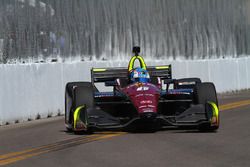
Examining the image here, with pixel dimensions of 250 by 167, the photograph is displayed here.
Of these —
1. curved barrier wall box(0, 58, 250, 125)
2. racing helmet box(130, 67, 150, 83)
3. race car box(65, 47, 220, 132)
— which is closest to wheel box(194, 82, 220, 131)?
race car box(65, 47, 220, 132)

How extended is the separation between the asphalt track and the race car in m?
0.21

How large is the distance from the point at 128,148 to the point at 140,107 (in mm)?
Answer: 2218

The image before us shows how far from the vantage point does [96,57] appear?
896 inches

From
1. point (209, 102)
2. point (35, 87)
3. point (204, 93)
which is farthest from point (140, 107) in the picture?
point (35, 87)

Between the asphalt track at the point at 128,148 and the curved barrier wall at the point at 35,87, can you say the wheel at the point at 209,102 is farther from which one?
the curved barrier wall at the point at 35,87

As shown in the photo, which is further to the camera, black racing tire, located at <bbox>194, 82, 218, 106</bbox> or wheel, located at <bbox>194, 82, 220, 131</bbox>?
black racing tire, located at <bbox>194, 82, 218, 106</bbox>

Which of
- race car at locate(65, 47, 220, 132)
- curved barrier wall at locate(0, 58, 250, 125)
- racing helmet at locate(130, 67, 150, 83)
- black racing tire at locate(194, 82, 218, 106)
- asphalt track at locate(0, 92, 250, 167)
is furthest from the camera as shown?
curved barrier wall at locate(0, 58, 250, 125)

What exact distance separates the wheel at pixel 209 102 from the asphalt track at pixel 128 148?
0.69ft

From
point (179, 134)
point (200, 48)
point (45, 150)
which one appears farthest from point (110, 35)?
point (45, 150)

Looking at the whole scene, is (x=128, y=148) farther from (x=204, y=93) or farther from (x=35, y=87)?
(x=35, y=87)

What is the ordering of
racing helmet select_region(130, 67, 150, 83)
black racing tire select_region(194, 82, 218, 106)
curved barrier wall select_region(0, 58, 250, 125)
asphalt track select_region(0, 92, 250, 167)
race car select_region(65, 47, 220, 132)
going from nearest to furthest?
1. asphalt track select_region(0, 92, 250, 167)
2. race car select_region(65, 47, 220, 132)
3. black racing tire select_region(194, 82, 218, 106)
4. racing helmet select_region(130, 67, 150, 83)
5. curved barrier wall select_region(0, 58, 250, 125)

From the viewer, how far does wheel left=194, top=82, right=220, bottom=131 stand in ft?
42.1

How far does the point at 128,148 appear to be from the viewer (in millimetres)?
10555

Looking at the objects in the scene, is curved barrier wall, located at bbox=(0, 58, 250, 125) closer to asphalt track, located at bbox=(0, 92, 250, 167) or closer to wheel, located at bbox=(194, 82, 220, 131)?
asphalt track, located at bbox=(0, 92, 250, 167)
